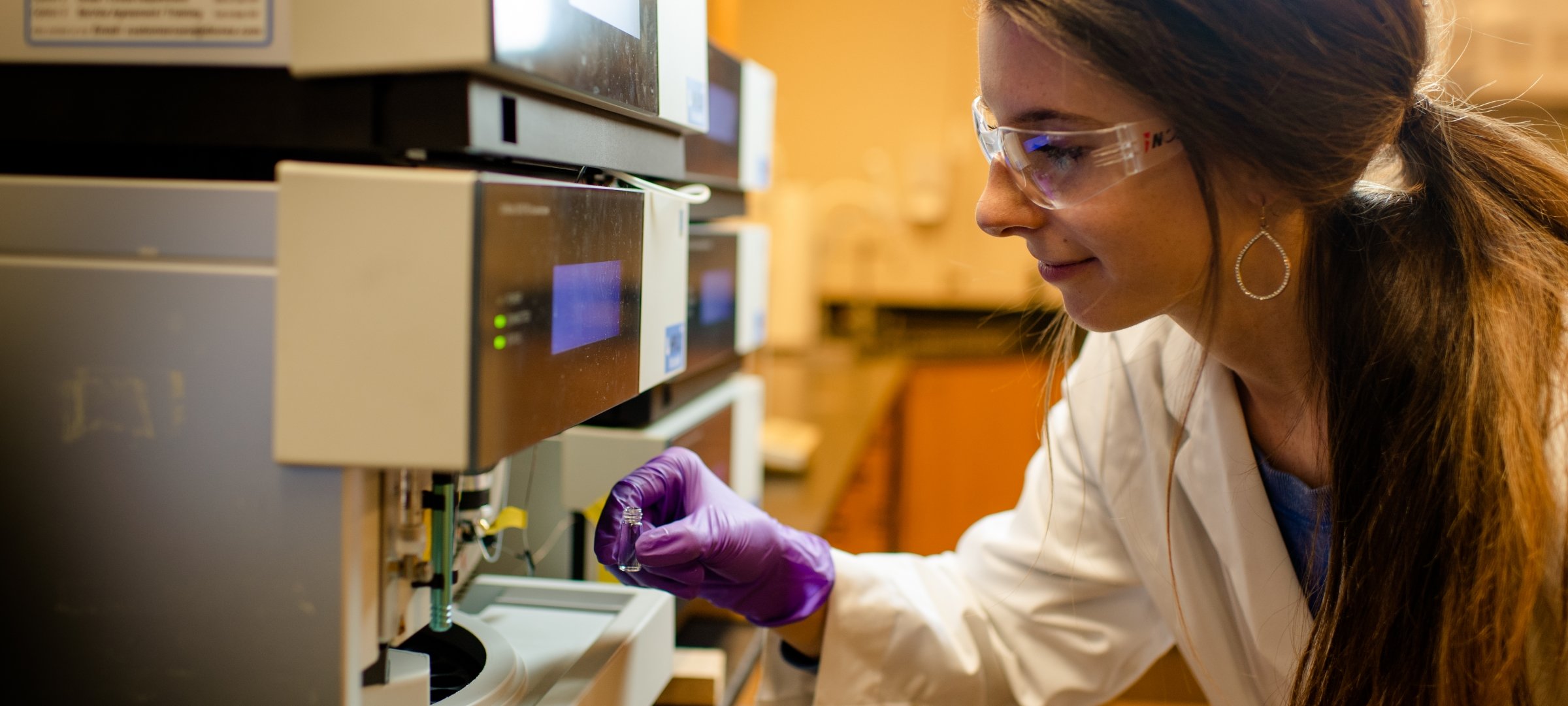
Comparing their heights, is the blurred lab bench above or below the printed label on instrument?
below

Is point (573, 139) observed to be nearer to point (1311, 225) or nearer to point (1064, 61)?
point (1064, 61)

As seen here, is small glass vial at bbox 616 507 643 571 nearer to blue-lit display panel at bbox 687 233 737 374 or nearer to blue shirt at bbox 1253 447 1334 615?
blue-lit display panel at bbox 687 233 737 374

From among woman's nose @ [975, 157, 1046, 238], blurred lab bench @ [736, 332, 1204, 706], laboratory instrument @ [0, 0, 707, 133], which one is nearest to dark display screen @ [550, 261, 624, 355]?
laboratory instrument @ [0, 0, 707, 133]

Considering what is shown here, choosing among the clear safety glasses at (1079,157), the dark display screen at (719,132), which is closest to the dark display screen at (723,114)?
the dark display screen at (719,132)

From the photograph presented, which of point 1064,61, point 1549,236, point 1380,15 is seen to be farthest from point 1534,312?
point 1064,61

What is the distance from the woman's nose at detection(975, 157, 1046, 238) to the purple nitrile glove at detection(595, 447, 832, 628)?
339mm

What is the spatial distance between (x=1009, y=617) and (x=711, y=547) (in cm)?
43

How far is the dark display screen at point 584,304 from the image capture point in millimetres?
658

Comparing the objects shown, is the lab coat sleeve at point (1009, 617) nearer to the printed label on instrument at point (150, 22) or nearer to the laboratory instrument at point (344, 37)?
the laboratory instrument at point (344, 37)

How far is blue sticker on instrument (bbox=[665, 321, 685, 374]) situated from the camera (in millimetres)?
923

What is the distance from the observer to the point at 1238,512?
1.07m

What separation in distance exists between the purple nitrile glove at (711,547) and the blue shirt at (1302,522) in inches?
17.4

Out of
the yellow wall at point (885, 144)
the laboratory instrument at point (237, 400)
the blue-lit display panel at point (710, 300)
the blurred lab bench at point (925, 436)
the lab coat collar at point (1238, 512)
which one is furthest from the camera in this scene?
the yellow wall at point (885, 144)

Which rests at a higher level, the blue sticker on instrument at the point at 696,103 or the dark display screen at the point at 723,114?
the dark display screen at the point at 723,114
